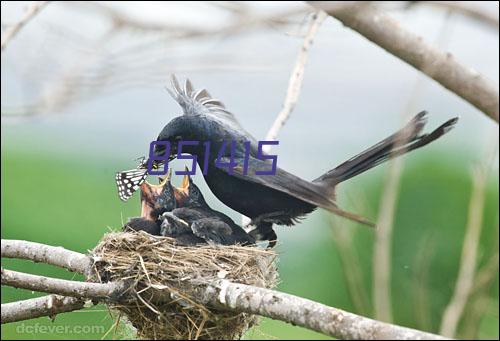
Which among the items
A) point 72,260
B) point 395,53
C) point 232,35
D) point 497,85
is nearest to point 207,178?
point 72,260

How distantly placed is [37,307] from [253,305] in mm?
855

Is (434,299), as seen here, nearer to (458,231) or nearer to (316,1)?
(458,231)

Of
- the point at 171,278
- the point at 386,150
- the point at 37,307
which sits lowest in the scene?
the point at 37,307

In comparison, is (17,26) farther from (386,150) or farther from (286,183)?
(386,150)

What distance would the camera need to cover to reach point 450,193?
22.5ft

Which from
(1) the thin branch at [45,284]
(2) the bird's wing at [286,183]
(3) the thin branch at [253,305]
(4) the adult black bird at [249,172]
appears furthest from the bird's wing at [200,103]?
(1) the thin branch at [45,284]

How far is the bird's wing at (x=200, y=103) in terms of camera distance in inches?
169

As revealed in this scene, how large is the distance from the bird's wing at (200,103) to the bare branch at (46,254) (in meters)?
0.93

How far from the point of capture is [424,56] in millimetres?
3342

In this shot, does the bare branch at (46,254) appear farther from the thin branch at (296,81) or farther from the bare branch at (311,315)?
the thin branch at (296,81)

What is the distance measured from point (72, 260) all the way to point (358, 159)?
1326 mm

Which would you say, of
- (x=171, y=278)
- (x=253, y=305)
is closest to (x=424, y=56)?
(x=253, y=305)
